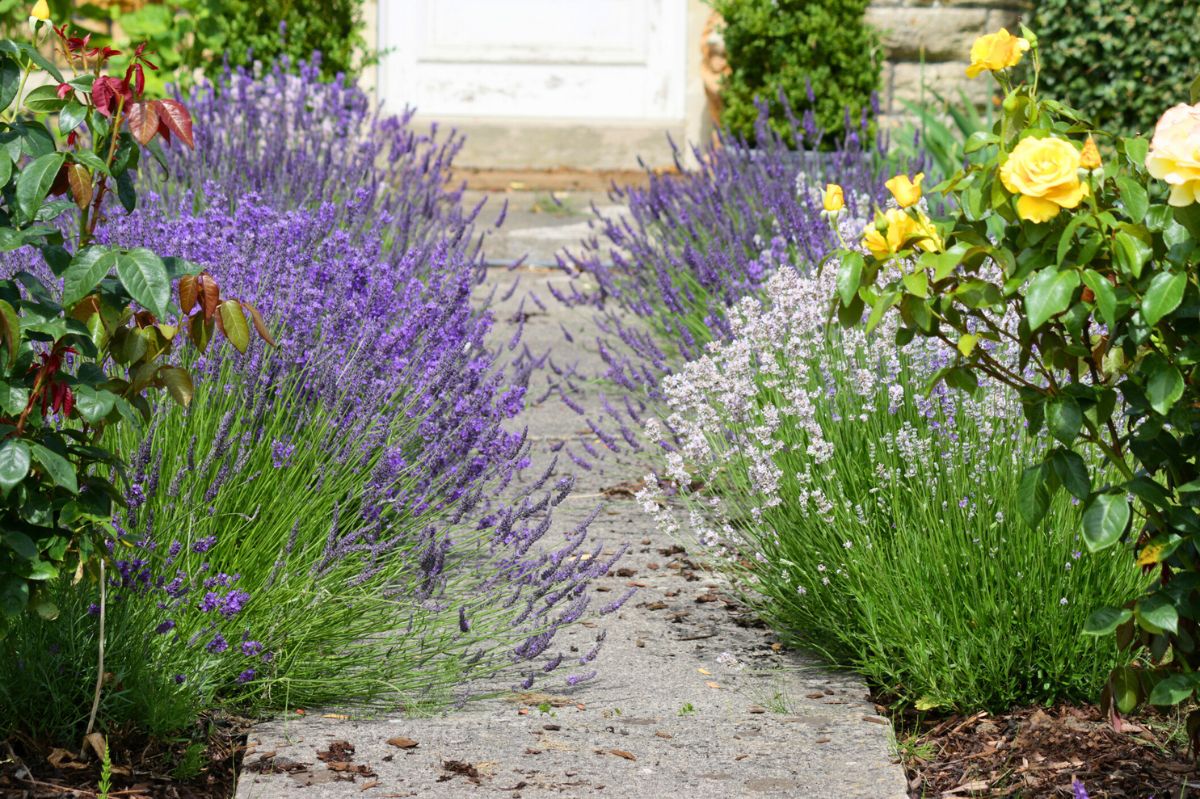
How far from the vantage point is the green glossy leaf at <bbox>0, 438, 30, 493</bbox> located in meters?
1.80

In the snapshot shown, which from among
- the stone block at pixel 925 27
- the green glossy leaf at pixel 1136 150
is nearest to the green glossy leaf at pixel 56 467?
the green glossy leaf at pixel 1136 150

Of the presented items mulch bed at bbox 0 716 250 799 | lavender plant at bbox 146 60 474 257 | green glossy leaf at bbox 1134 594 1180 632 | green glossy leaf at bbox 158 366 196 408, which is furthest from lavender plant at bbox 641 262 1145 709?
lavender plant at bbox 146 60 474 257

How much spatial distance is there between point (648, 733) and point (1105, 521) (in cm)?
96

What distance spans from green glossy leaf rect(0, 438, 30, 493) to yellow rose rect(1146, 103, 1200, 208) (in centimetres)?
148

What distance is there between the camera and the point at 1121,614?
196cm

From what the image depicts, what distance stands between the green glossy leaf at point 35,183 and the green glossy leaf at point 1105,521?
1.46m

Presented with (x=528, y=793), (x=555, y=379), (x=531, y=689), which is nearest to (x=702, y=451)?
(x=531, y=689)

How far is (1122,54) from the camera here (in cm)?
741

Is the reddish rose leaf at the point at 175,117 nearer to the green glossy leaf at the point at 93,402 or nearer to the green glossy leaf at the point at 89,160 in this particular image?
the green glossy leaf at the point at 89,160

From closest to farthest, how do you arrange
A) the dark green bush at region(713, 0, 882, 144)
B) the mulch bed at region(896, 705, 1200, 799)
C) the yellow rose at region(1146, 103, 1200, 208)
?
1. the yellow rose at region(1146, 103, 1200, 208)
2. the mulch bed at region(896, 705, 1200, 799)
3. the dark green bush at region(713, 0, 882, 144)

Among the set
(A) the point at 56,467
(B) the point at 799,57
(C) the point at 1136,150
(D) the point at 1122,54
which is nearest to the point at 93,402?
(A) the point at 56,467

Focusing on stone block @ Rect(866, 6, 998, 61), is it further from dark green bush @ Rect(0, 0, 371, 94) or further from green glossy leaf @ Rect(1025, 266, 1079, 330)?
green glossy leaf @ Rect(1025, 266, 1079, 330)

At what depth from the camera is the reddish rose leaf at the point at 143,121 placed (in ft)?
6.53

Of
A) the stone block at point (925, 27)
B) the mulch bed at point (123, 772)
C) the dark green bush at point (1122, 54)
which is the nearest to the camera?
the mulch bed at point (123, 772)
